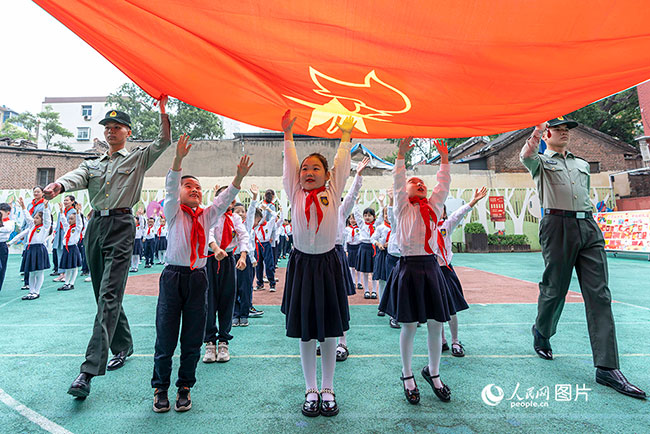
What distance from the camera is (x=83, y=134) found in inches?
1630

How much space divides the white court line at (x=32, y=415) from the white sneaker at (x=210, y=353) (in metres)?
1.25

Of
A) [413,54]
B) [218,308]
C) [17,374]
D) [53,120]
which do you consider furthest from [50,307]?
[53,120]

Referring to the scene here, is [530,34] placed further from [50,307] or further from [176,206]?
[50,307]

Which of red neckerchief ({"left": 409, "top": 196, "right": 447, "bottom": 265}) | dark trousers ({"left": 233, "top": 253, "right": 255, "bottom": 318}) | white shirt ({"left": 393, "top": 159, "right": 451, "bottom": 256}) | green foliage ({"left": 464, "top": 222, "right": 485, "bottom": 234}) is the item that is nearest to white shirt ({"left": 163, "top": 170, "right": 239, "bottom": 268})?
white shirt ({"left": 393, "top": 159, "right": 451, "bottom": 256})

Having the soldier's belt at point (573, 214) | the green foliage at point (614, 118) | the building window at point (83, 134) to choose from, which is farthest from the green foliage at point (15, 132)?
the green foliage at point (614, 118)

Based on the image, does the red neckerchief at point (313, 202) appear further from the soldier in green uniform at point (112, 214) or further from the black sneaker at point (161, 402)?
the black sneaker at point (161, 402)

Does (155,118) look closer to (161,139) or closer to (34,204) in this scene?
(34,204)

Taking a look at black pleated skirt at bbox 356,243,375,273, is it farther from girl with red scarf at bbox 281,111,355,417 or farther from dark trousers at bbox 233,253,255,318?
girl with red scarf at bbox 281,111,355,417

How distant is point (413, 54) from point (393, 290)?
170 centimetres

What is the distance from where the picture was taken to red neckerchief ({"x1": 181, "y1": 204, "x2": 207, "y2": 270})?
2482mm

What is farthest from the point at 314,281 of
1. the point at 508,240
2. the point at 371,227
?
the point at 508,240

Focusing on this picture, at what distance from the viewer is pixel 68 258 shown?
294 inches

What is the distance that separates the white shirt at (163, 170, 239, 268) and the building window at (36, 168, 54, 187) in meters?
25.1

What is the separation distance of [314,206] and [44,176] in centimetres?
2661
